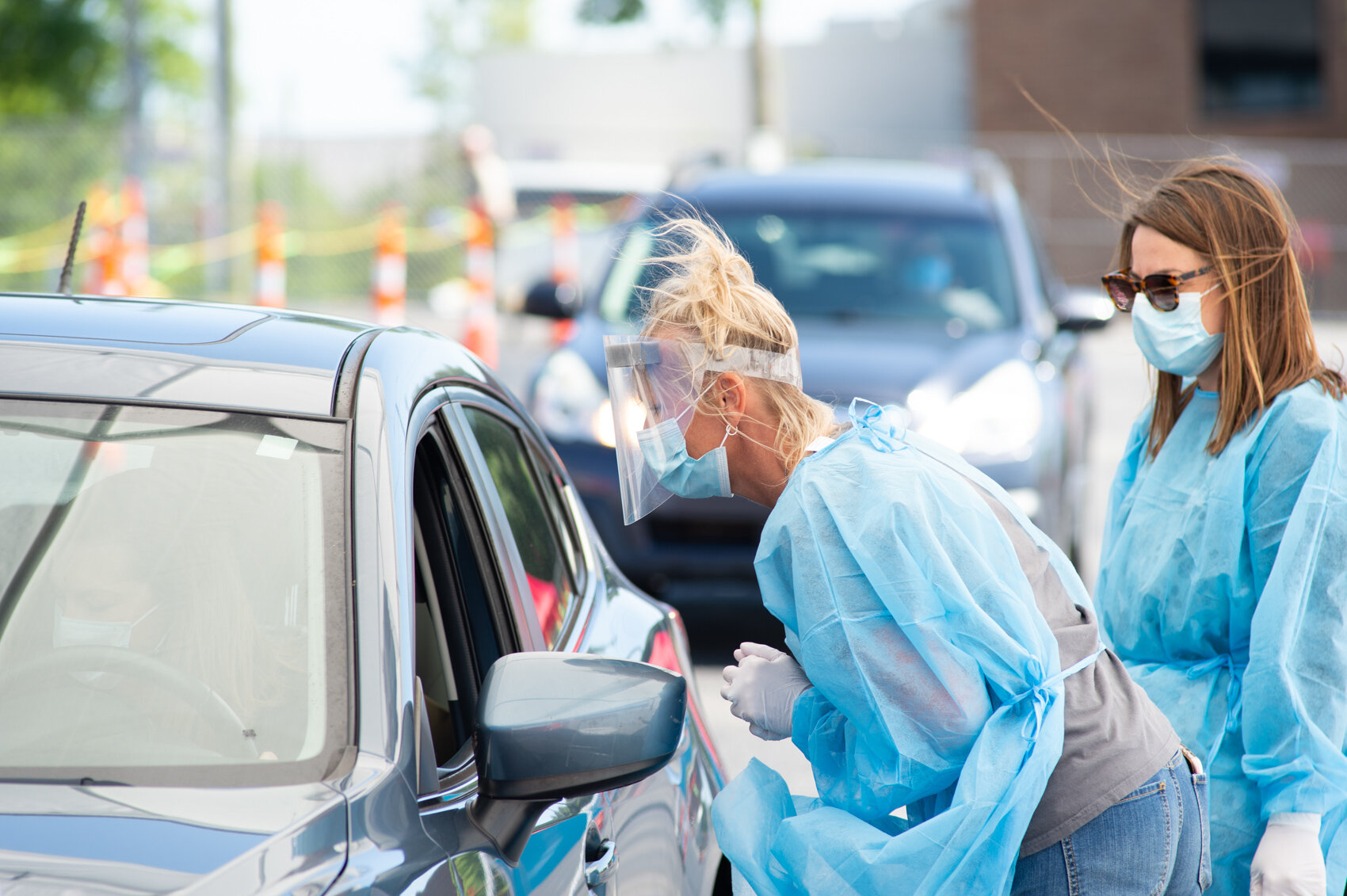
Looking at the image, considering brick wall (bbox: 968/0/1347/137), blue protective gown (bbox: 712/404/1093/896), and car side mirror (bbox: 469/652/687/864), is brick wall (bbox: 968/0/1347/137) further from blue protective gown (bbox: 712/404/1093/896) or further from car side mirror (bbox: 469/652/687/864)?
car side mirror (bbox: 469/652/687/864)

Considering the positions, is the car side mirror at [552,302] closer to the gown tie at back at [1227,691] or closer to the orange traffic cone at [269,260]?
the gown tie at back at [1227,691]

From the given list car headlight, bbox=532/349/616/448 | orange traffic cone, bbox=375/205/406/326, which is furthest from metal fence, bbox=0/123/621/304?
car headlight, bbox=532/349/616/448

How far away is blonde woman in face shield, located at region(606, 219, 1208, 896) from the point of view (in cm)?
180

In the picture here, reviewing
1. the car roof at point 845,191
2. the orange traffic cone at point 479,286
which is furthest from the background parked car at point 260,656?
the orange traffic cone at point 479,286

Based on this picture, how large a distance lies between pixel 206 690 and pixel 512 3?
87.2 m

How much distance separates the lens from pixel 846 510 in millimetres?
1812

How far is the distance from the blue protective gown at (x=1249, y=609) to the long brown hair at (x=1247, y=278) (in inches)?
1.8

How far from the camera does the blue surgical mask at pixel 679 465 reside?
2055 millimetres

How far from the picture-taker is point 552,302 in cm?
688

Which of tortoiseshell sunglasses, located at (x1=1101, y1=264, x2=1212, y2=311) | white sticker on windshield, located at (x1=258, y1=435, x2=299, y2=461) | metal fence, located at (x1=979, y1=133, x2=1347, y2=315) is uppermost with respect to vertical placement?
tortoiseshell sunglasses, located at (x1=1101, y1=264, x2=1212, y2=311)

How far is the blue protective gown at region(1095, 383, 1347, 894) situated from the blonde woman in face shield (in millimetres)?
258

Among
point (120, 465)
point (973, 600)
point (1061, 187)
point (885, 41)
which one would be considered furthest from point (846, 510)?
point (885, 41)

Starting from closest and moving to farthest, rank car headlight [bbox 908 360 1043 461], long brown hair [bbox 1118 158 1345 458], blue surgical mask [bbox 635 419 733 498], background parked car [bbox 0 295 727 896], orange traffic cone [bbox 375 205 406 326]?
background parked car [bbox 0 295 727 896] < blue surgical mask [bbox 635 419 733 498] < long brown hair [bbox 1118 158 1345 458] < car headlight [bbox 908 360 1043 461] < orange traffic cone [bbox 375 205 406 326]

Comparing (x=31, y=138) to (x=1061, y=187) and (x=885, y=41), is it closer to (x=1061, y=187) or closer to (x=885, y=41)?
(x=1061, y=187)
